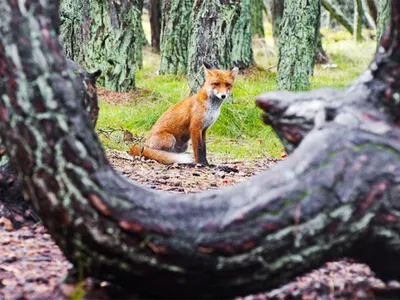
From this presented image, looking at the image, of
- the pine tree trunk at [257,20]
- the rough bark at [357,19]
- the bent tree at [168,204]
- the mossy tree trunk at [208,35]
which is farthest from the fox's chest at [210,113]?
the pine tree trunk at [257,20]

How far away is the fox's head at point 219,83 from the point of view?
8844 millimetres

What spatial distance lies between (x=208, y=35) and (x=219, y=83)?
2265 millimetres

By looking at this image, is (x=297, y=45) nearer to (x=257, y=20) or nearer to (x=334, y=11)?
(x=334, y=11)

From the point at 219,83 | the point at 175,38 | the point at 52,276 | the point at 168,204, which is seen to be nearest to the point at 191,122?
the point at 219,83

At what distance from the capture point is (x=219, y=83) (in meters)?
8.94

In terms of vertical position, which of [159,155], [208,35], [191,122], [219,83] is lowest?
[159,155]

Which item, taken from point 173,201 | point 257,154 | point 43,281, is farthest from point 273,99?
point 257,154

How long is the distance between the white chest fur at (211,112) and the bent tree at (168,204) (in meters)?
6.04

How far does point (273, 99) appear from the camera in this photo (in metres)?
3.14

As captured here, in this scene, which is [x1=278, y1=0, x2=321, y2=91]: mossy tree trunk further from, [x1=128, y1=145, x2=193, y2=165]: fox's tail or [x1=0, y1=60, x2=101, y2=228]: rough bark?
[x1=0, y1=60, x2=101, y2=228]: rough bark

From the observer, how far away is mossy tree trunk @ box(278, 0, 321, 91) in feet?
36.8

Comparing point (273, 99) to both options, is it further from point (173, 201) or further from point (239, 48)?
point (239, 48)

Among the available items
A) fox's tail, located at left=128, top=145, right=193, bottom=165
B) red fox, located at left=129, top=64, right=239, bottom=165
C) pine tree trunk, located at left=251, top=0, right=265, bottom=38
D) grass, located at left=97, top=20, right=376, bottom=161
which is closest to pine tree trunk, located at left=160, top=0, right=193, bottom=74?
grass, located at left=97, top=20, right=376, bottom=161

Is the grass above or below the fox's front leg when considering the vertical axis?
below
